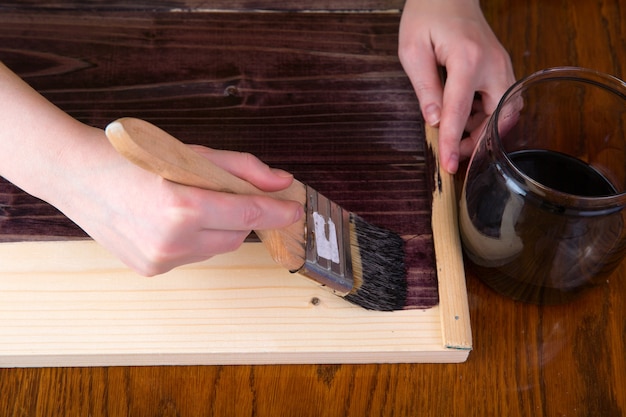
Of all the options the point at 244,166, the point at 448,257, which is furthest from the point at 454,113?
the point at 244,166

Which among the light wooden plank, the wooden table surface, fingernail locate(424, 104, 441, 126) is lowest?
the wooden table surface

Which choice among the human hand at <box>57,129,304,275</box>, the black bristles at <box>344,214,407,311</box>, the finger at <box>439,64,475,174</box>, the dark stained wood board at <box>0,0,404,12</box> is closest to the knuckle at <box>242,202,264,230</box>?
the human hand at <box>57,129,304,275</box>

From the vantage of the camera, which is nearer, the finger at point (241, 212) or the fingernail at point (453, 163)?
the finger at point (241, 212)

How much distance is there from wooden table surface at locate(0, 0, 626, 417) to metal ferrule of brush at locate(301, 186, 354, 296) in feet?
0.34

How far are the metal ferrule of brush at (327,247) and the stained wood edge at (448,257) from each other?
0.34ft

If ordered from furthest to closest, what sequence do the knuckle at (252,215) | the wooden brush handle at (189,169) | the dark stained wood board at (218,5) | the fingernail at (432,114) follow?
the dark stained wood board at (218,5) → the fingernail at (432,114) → the knuckle at (252,215) → the wooden brush handle at (189,169)

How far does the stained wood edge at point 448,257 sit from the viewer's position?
2.27 feet

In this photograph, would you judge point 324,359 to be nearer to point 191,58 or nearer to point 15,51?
point 191,58

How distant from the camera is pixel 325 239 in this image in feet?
2.21

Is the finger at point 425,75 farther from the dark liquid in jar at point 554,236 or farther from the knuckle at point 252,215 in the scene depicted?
the knuckle at point 252,215

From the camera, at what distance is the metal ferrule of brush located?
A: 659mm

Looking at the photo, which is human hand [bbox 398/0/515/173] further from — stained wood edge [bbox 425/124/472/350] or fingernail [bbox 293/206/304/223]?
fingernail [bbox 293/206/304/223]

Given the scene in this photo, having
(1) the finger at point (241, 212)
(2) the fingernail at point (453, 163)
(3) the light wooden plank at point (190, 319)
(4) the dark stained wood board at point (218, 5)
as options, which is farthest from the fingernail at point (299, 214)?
(4) the dark stained wood board at point (218, 5)

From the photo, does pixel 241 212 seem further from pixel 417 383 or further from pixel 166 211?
pixel 417 383
